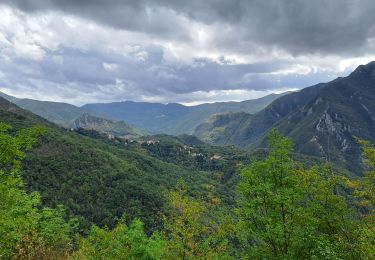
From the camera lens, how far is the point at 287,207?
31516 mm

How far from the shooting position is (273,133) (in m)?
34.8

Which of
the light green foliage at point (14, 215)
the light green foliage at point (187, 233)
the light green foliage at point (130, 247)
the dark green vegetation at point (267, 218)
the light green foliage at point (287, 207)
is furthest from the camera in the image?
the light green foliage at point (187, 233)

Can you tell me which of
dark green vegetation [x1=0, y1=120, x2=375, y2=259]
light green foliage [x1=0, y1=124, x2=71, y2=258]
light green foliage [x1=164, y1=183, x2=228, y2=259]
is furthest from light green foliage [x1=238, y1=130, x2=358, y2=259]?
light green foliage [x1=0, y1=124, x2=71, y2=258]

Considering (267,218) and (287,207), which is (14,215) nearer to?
(267,218)

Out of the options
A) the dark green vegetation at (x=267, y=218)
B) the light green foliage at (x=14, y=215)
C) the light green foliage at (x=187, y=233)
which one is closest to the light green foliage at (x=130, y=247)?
the dark green vegetation at (x=267, y=218)

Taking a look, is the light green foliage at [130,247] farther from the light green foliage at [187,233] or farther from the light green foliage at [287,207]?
the light green foliage at [287,207]

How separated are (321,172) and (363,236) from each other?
966cm

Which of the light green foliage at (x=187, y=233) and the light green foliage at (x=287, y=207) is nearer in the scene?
the light green foliage at (x=287, y=207)

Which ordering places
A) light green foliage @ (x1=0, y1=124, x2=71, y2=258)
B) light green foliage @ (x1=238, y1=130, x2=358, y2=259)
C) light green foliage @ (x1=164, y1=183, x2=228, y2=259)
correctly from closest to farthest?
light green foliage @ (x1=0, y1=124, x2=71, y2=258)
light green foliage @ (x1=238, y1=130, x2=358, y2=259)
light green foliage @ (x1=164, y1=183, x2=228, y2=259)

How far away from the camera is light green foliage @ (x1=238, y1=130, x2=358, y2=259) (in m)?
29.8

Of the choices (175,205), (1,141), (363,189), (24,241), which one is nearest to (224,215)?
(175,205)

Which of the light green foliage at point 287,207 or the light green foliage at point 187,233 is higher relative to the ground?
the light green foliage at point 287,207

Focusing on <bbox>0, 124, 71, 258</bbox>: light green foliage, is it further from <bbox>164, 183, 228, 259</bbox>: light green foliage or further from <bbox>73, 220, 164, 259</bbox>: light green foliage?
<bbox>164, 183, 228, 259</bbox>: light green foliage

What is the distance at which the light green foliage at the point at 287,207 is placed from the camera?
29766mm
